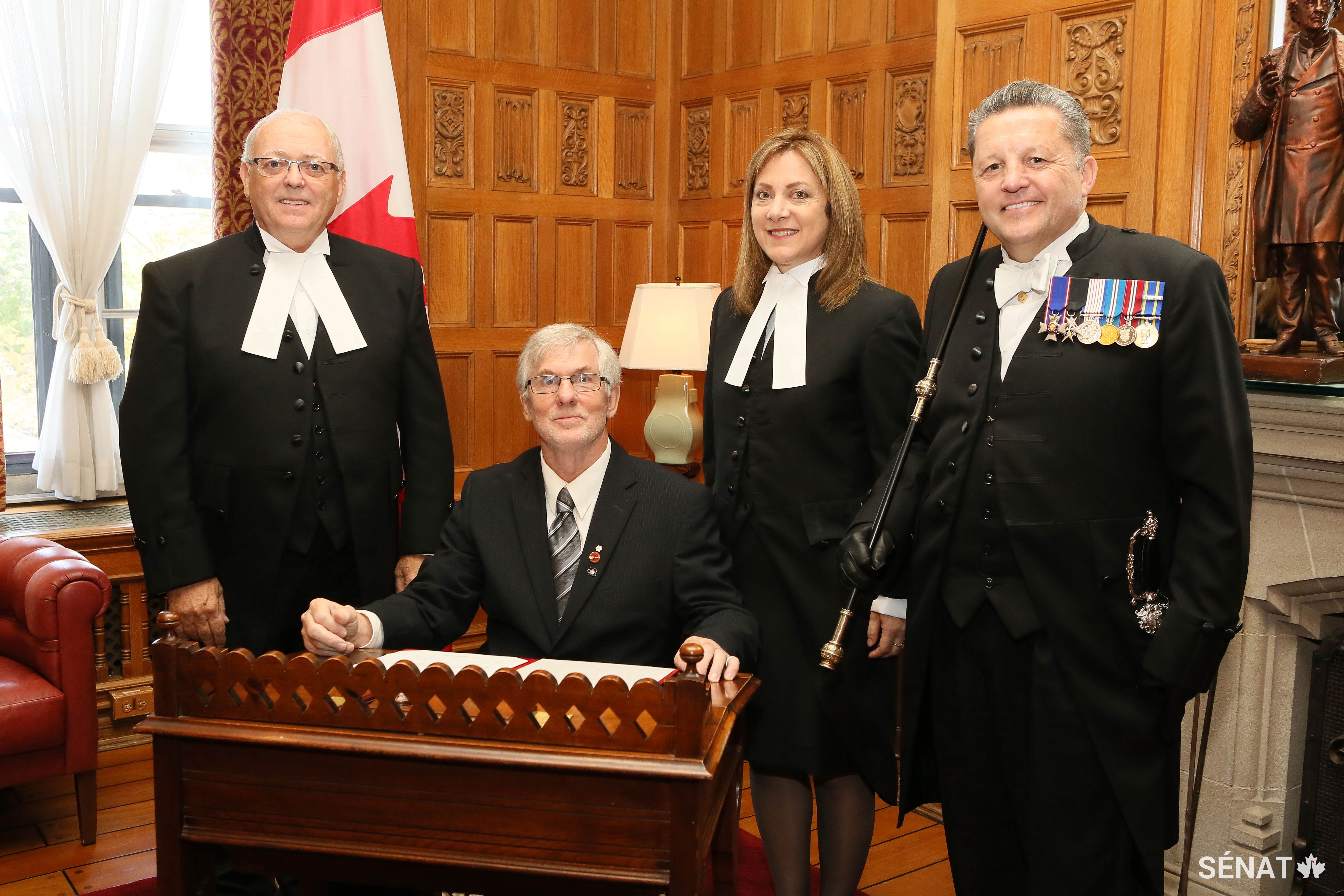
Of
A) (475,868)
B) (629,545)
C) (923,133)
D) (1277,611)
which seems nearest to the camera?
(475,868)

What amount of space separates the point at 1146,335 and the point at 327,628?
1.35 m

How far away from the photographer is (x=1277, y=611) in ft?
8.50

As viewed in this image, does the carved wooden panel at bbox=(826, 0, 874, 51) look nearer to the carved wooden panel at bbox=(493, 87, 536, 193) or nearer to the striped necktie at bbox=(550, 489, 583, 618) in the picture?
the carved wooden panel at bbox=(493, 87, 536, 193)

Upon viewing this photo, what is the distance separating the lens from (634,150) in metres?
4.90

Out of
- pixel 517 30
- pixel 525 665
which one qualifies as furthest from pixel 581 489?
pixel 517 30

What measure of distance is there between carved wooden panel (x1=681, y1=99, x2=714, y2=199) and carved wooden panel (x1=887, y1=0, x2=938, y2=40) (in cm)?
94

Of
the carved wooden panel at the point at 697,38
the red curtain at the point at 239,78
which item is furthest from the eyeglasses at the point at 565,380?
the carved wooden panel at the point at 697,38

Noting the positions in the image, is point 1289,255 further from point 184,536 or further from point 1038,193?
point 184,536

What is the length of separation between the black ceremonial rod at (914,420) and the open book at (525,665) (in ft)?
1.09

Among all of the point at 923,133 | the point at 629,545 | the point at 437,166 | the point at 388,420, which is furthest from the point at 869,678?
the point at 437,166

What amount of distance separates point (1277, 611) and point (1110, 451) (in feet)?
3.83

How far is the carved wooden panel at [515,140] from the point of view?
455cm

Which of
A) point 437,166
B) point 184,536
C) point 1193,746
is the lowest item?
point 1193,746

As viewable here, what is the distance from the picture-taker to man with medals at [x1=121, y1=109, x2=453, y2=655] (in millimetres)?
2242
